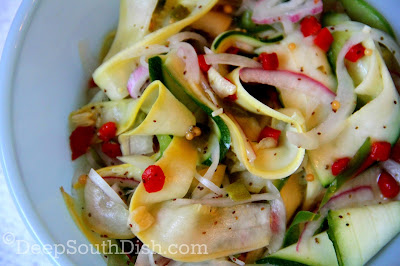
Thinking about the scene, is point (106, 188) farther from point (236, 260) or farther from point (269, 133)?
point (269, 133)

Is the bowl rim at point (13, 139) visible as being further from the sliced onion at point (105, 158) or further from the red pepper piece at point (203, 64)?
the red pepper piece at point (203, 64)

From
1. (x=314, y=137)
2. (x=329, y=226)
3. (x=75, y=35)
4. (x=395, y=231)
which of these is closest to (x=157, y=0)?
(x=75, y=35)

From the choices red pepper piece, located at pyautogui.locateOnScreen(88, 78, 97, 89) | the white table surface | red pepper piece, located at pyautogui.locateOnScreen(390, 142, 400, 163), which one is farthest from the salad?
the white table surface

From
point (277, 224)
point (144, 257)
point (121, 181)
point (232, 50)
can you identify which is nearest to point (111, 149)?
point (121, 181)

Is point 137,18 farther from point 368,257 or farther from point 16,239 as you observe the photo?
point 368,257

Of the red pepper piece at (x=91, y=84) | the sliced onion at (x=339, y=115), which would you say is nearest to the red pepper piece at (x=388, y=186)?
the sliced onion at (x=339, y=115)

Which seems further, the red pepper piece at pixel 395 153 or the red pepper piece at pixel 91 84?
the red pepper piece at pixel 91 84
